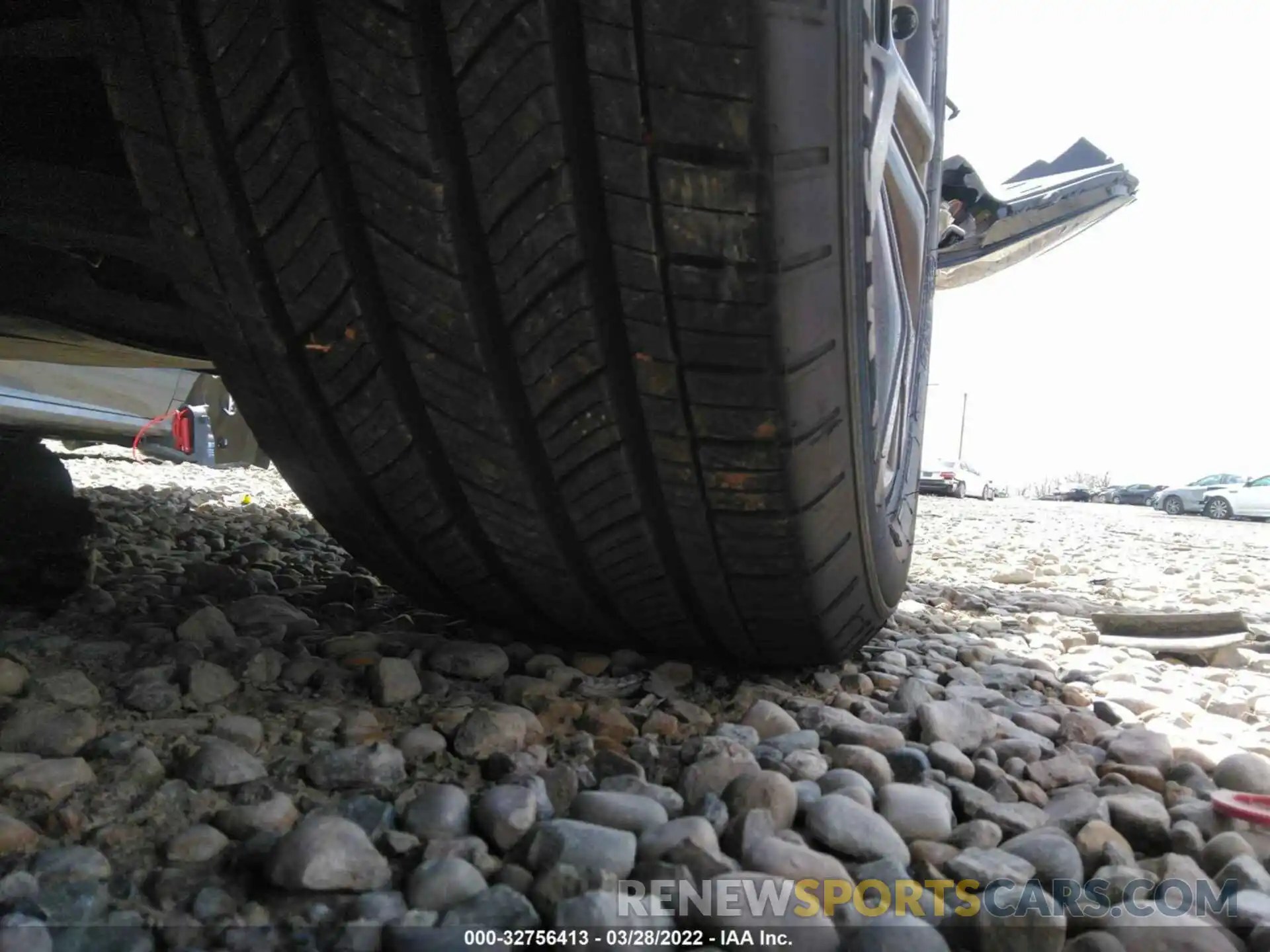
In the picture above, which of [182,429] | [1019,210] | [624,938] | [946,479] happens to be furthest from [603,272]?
[946,479]

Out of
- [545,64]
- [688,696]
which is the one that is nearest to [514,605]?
[688,696]

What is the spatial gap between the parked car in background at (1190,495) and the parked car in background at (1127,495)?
88.4 inches

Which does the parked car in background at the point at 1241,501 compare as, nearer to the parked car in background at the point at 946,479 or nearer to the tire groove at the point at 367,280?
the parked car in background at the point at 946,479

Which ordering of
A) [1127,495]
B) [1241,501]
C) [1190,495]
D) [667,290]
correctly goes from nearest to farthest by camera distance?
[667,290], [1241,501], [1190,495], [1127,495]

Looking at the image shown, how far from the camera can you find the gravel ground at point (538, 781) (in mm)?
592

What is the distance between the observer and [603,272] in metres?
0.76

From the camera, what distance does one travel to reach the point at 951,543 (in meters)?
3.74

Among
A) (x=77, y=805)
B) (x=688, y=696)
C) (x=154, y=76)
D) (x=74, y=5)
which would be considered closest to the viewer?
(x=77, y=805)

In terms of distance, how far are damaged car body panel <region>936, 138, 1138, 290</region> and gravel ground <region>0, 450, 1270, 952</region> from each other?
2517 mm

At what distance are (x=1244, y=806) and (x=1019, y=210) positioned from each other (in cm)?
341

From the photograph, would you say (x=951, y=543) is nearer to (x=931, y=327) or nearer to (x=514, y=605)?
(x=931, y=327)

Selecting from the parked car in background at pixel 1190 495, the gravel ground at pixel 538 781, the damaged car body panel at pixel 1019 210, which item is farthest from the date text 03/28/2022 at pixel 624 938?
the parked car in background at pixel 1190 495

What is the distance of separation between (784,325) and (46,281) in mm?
Result: 1160

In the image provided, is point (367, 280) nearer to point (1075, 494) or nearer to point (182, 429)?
point (182, 429)
